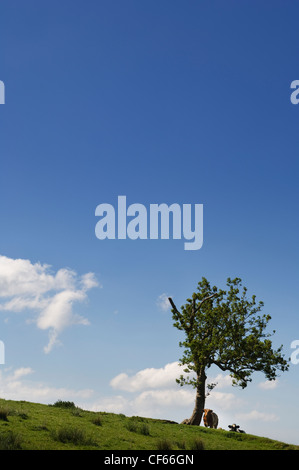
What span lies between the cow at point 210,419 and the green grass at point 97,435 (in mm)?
6361

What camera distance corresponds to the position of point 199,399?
42.8m

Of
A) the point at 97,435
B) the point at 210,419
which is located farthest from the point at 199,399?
the point at 97,435

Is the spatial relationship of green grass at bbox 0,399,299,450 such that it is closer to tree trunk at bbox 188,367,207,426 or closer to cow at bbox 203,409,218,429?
tree trunk at bbox 188,367,207,426

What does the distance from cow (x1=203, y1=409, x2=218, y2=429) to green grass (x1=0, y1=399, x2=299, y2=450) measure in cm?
636

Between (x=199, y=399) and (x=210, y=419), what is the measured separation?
7.02 ft

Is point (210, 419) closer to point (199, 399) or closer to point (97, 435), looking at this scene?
point (199, 399)

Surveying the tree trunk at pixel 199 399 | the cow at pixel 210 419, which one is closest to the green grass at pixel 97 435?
the tree trunk at pixel 199 399

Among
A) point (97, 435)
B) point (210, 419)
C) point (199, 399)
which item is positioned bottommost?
point (210, 419)

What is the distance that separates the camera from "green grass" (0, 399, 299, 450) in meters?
22.1

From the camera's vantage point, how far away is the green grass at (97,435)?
22141 millimetres

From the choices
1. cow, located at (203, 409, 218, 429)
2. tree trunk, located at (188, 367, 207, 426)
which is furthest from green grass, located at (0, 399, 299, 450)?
cow, located at (203, 409, 218, 429)
